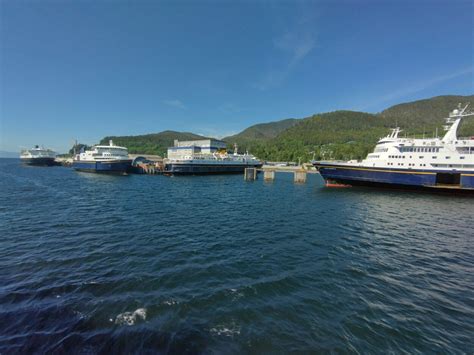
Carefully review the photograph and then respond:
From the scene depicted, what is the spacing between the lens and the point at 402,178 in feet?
119

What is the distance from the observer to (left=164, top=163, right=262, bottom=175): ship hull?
63000mm

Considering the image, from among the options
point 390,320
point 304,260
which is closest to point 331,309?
point 390,320

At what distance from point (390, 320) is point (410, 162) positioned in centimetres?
4082

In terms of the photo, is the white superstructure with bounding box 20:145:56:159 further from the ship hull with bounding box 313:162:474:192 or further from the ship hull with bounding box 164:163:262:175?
the ship hull with bounding box 313:162:474:192

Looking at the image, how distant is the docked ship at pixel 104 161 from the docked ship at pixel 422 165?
59.1 m

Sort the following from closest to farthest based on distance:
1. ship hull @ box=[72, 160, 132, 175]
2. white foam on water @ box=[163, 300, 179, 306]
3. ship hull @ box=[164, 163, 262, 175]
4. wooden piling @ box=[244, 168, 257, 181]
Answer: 1. white foam on water @ box=[163, 300, 179, 306]
2. wooden piling @ box=[244, 168, 257, 181]
3. ship hull @ box=[72, 160, 132, 175]
4. ship hull @ box=[164, 163, 262, 175]

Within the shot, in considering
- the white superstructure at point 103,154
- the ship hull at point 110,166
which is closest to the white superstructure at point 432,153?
the ship hull at point 110,166

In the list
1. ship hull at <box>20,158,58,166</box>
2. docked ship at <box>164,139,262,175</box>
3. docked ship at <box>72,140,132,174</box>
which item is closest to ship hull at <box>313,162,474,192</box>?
docked ship at <box>164,139,262,175</box>

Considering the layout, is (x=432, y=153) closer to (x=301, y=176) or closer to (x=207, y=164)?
(x=301, y=176)

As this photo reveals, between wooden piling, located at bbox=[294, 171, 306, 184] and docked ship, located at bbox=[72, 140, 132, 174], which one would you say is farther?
docked ship, located at bbox=[72, 140, 132, 174]

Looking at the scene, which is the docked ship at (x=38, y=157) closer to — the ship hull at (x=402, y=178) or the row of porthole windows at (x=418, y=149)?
the ship hull at (x=402, y=178)

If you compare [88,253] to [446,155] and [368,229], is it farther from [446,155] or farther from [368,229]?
[446,155]

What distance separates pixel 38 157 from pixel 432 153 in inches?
5814

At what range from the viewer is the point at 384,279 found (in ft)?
28.6
